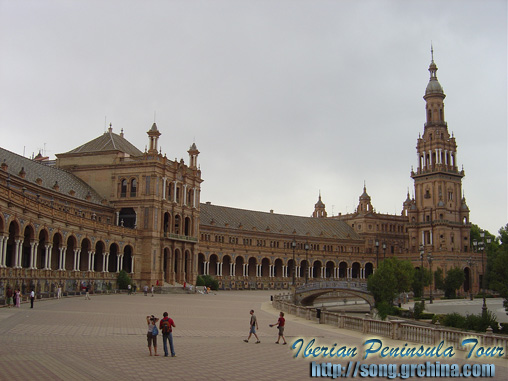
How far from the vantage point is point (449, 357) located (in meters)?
23.3

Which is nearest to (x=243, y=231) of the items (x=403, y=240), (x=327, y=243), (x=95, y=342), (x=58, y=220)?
(x=327, y=243)

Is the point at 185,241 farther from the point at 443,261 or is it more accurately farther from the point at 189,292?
the point at 443,261

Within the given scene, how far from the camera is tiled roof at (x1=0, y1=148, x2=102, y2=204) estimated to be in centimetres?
6519

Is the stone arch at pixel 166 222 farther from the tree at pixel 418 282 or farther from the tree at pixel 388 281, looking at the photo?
the tree at pixel 418 282

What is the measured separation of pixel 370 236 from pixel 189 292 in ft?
239

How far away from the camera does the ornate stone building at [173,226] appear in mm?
58281

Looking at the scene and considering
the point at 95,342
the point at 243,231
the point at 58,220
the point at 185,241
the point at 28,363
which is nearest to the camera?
the point at 28,363

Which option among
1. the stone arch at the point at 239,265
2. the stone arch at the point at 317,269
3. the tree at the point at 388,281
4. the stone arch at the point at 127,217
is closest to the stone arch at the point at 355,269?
the stone arch at the point at 317,269

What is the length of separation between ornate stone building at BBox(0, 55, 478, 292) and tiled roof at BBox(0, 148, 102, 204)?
0.21 meters

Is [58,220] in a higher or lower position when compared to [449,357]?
higher

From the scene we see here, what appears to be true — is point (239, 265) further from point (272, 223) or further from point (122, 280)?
point (122, 280)

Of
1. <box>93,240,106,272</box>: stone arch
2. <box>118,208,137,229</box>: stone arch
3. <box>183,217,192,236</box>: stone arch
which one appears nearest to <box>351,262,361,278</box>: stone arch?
<box>183,217,192,236</box>: stone arch

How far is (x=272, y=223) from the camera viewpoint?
128 meters

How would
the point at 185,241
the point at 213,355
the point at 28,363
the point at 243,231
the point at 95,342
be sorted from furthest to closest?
the point at 243,231
the point at 185,241
the point at 95,342
the point at 213,355
the point at 28,363
